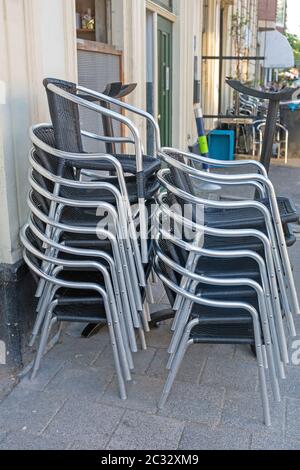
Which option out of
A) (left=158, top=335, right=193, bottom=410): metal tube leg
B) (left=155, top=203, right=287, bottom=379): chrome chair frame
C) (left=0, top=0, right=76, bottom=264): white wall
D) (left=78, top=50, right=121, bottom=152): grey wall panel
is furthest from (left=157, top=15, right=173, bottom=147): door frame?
(left=158, top=335, right=193, bottom=410): metal tube leg

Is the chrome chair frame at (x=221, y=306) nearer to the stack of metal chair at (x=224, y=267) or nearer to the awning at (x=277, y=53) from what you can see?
the stack of metal chair at (x=224, y=267)

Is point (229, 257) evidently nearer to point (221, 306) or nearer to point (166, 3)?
point (221, 306)

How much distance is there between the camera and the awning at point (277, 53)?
43.2 ft

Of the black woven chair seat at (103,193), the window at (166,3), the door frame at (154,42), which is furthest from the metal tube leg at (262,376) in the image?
the window at (166,3)

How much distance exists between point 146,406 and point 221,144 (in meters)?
6.80

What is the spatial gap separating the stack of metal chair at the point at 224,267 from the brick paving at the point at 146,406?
0.34 feet

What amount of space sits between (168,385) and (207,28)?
8262 millimetres

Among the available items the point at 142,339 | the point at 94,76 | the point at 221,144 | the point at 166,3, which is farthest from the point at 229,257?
the point at 221,144

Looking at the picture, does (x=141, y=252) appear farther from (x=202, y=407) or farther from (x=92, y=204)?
(x=202, y=407)

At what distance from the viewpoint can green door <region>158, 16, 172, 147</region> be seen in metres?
5.71

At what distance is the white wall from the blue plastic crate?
5992 millimetres
